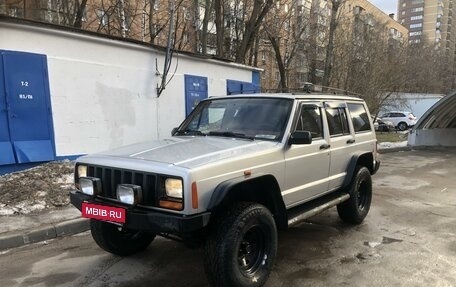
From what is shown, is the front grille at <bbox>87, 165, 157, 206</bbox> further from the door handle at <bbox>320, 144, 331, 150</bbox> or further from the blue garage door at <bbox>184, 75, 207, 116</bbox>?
the blue garage door at <bbox>184, 75, 207, 116</bbox>

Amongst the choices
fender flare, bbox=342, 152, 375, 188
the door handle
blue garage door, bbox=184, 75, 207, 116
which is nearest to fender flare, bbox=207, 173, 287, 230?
the door handle

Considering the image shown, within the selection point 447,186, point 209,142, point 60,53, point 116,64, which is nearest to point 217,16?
point 116,64

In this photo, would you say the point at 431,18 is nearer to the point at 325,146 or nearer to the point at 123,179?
the point at 325,146

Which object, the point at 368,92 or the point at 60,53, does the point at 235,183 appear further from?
the point at 368,92

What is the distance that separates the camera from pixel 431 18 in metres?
105

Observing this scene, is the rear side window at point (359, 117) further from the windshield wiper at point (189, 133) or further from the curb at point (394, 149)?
the curb at point (394, 149)

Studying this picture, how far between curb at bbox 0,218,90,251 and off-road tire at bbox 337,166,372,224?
3.86 m

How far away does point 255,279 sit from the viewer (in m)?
4.09

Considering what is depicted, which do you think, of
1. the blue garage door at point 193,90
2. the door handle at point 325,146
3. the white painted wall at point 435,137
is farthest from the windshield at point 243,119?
the white painted wall at point 435,137

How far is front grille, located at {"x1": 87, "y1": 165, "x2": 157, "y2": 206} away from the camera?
12.4ft

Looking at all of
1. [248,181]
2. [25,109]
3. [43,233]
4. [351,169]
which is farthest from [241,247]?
[25,109]

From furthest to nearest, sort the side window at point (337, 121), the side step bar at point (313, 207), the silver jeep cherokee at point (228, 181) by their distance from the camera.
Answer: the side window at point (337, 121)
the side step bar at point (313, 207)
the silver jeep cherokee at point (228, 181)

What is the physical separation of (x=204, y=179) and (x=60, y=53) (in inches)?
275

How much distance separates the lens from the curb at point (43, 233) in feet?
18.7
